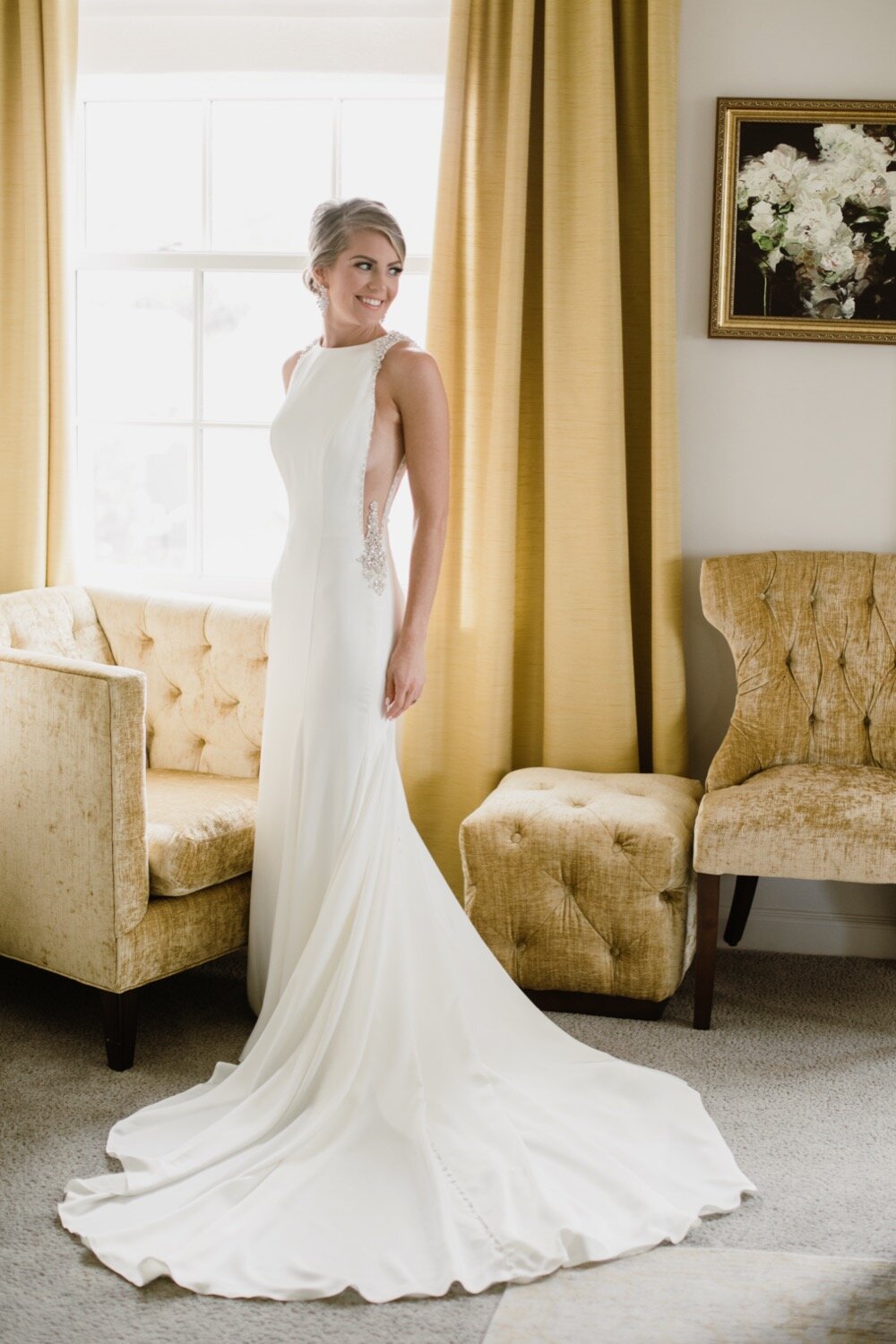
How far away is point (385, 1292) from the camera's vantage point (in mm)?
1837

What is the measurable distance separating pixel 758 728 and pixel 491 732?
66cm

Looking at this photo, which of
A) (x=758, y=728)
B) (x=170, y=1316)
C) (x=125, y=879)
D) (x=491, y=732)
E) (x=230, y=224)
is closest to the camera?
(x=170, y=1316)

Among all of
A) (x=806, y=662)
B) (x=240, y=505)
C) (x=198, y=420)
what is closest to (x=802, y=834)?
(x=806, y=662)

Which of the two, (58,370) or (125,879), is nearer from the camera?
(125,879)

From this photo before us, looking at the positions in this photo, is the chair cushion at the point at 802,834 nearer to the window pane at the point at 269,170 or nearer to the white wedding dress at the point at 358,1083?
the white wedding dress at the point at 358,1083

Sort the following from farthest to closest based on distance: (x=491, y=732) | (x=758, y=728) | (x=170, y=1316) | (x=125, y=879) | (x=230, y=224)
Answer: (x=230, y=224) < (x=491, y=732) < (x=758, y=728) < (x=125, y=879) < (x=170, y=1316)

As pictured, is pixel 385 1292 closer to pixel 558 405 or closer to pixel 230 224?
pixel 558 405

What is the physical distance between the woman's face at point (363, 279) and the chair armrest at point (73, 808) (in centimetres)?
81

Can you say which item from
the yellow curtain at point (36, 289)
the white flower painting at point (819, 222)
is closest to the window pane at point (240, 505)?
the yellow curtain at point (36, 289)

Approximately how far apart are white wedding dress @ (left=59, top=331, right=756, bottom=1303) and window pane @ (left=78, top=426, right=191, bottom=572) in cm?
115

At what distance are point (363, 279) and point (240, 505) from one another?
133cm

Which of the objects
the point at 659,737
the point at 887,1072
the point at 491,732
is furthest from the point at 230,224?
the point at 887,1072

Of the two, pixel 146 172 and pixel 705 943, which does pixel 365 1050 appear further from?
pixel 146 172

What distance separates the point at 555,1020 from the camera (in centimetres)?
284
